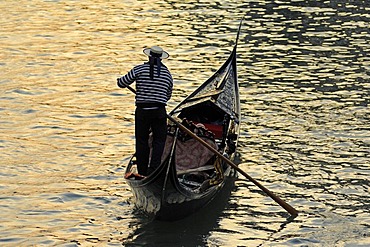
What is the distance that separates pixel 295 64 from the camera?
14.8 metres

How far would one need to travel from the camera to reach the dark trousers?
27.9 ft

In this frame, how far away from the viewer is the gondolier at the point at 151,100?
839cm

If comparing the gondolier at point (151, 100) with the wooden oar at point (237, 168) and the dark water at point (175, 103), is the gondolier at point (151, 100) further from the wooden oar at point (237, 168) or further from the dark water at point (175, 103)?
the dark water at point (175, 103)

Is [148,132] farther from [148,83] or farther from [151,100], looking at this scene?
[148,83]

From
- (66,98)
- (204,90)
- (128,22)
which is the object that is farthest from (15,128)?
(128,22)

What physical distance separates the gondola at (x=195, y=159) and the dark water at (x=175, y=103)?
10.4 inches

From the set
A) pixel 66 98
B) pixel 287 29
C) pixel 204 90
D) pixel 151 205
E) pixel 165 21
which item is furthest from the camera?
pixel 165 21

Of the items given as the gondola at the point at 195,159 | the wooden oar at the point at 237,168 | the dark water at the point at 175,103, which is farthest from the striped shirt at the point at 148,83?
the dark water at the point at 175,103

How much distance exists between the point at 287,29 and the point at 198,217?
29.5 feet

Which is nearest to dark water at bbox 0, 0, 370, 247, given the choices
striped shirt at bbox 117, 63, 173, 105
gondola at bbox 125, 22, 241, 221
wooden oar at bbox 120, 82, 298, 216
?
wooden oar at bbox 120, 82, 298, 216

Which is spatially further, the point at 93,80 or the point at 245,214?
the point at 93,80

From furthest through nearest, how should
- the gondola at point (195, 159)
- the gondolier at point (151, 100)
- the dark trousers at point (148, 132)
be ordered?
the dark trousers at point (148, 132) < the gondolier at point (151, 100) < the gondola at point (195, 159)

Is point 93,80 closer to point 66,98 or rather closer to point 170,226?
point 66,98

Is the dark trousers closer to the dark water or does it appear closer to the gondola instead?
the gondola
